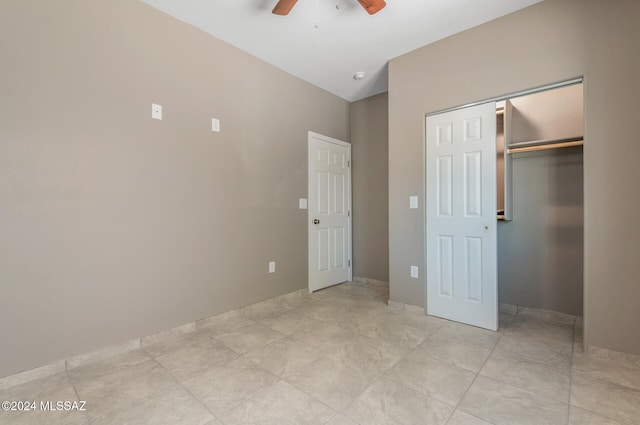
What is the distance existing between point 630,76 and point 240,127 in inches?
124

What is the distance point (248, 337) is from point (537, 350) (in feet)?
7.56

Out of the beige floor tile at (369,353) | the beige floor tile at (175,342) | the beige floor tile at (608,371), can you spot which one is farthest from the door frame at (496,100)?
the beige floor tile at (175,342)

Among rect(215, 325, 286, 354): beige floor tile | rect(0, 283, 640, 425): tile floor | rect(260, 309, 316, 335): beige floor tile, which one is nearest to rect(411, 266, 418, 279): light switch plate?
rect(0, 283, 640, 425): tile floor

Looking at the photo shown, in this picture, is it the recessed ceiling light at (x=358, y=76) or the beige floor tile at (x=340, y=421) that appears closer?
the beige floor tile at (x=340, y=421)

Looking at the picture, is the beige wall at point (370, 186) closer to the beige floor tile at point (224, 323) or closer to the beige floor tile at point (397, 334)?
the beige floor tile at point (397, 334)

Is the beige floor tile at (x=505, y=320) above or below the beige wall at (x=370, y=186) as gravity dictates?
below

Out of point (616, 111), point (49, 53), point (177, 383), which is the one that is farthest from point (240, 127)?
point (616, 111)

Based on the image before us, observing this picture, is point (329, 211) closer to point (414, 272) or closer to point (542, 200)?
point (414, 272)

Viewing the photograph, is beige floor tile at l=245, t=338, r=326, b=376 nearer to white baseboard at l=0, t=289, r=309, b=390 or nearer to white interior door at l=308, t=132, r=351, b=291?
white baseboard at l=0, t=289, r=309, b=390

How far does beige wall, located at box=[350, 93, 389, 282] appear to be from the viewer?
4.05m

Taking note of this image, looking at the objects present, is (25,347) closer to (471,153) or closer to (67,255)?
(67,255)

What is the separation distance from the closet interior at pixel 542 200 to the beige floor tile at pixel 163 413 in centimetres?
306

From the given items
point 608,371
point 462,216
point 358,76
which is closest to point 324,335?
point 462,216

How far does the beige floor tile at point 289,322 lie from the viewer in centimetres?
260
